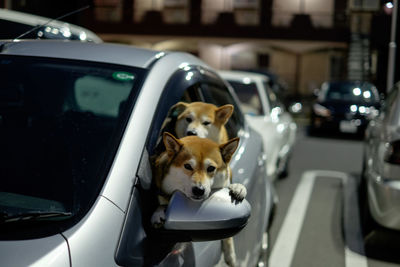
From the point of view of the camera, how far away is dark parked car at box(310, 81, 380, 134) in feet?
46.1

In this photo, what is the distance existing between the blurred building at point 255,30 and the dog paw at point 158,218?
29849mm

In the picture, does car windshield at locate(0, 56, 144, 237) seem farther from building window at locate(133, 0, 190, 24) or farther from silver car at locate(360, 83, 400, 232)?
building window at locate(133, 0, 190, 24)

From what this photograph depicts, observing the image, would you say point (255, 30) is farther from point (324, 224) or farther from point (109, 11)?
point (324, 224)

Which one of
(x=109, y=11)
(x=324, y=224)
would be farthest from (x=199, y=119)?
(x=109, y=11)

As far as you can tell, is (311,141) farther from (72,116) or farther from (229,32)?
(229,32)

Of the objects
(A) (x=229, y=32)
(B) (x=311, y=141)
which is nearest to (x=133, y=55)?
(B) (x=311, y=141)

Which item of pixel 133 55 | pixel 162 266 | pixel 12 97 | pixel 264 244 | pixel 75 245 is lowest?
pixel 264 244

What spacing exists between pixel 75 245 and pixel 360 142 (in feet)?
43.1

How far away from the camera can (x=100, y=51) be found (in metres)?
2.51

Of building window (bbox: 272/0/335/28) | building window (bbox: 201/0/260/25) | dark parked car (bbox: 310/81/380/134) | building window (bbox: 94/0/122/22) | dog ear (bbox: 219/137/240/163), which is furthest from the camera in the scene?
building window (bbox: 94/0/122/22)

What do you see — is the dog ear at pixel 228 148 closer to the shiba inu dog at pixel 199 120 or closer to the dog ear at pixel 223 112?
the shiba inu dog at pixel 199 120

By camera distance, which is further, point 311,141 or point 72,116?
point 311,141

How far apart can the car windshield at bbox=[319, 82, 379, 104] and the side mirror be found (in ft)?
42.8

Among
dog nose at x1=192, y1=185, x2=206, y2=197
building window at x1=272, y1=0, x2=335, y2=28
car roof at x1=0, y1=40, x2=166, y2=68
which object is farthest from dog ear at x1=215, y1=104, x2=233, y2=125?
building window at x1=272, y1=0, x2=335, y2=28
